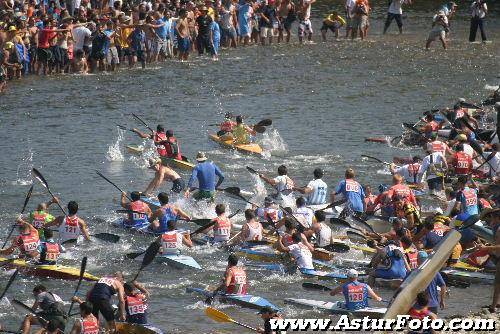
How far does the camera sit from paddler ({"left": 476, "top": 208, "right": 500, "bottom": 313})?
61.8 ft

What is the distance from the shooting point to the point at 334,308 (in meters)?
19.7

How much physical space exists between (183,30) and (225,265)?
19.2 m

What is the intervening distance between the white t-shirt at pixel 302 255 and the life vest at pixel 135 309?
3.80 meters

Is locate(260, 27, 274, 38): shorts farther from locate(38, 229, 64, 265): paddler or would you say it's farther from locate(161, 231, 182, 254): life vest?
locate(38, 229, 64, 265): paddler

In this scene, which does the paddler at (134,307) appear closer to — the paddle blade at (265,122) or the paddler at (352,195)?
the paddler at (352,195)

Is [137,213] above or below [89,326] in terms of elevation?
below

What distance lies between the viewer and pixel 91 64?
3897cm

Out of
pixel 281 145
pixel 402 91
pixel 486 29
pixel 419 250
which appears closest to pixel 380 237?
pixel 419 250

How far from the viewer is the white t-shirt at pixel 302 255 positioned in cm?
2177

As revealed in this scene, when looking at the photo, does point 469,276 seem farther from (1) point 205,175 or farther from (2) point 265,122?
(2) point 265,122

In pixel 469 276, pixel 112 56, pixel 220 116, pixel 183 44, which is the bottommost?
pixel 469 276

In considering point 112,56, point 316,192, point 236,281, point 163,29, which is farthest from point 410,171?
point 163,29

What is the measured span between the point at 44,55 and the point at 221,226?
1501 centimetres

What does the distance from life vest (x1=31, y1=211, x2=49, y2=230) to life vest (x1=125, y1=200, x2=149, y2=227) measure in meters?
1.85
